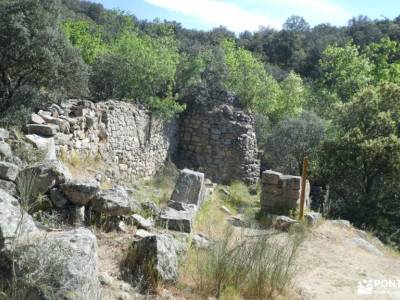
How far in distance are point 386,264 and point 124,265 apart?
5650 mm

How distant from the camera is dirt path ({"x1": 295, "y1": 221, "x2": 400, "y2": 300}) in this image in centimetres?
645

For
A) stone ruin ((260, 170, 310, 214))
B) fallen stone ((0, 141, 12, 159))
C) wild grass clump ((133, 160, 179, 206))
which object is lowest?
wild grass clump ((133, 160, 179, 206))

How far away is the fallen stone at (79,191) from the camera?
222 inches

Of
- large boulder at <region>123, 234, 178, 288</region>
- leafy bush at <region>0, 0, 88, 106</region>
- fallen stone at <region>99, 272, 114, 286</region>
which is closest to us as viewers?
fallen stone at <region>99, 272, 114, 286</region>

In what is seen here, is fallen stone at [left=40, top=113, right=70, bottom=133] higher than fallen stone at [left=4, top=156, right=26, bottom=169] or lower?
higher

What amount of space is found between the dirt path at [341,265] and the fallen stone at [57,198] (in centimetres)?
321

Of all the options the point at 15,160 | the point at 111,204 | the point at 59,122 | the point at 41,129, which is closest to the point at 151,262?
the point at 111,204

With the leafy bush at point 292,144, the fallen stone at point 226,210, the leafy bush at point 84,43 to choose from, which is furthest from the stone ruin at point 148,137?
the leafy bush at point 84,43

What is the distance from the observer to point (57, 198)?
221 inches

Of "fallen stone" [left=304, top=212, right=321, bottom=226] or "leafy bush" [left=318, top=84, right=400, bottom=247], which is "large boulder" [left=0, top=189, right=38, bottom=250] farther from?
"leafy bush" [left=318, top=84, right=400, bottom=247]

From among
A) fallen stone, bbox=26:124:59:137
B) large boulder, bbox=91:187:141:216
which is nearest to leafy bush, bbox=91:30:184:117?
fallen stone, bbox=26:124:59:137

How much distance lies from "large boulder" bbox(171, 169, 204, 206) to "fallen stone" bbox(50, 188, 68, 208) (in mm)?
3753

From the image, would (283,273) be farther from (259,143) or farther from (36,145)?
(259,143)

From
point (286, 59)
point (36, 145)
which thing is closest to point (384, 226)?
point (36, 145)
